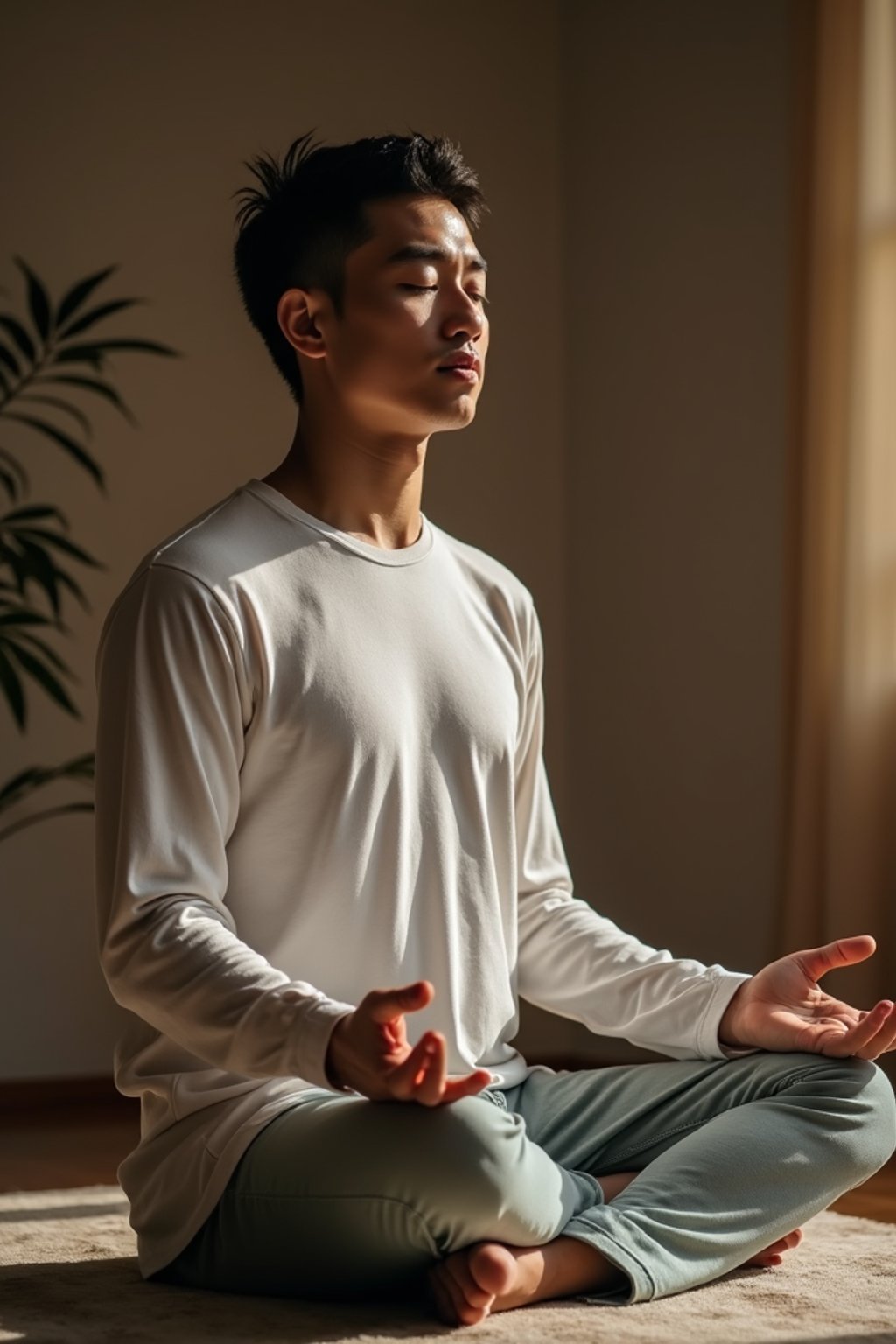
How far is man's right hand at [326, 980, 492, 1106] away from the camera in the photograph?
5.27 feet

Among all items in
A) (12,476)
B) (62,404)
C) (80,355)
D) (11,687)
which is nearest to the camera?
(11,687)

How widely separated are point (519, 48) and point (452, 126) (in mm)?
294

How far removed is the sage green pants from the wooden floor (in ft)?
2.17

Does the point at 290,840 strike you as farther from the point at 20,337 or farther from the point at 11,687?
the point at 20,337

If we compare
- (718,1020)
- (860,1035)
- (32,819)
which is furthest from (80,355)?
(860,1035)

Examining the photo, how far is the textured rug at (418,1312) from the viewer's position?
173cm

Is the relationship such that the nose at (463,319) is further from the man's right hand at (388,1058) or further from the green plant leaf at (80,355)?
the green plant leaf at (80,355)

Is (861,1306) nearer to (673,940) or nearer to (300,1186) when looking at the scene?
(300,1186)

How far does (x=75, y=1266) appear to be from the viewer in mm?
2152

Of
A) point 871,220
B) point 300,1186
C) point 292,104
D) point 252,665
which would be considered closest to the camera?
point 300,1186

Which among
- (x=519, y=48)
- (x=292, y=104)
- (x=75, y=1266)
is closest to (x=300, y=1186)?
(x=75, y=1266)

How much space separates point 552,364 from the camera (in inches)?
185

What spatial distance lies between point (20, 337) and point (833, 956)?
2217 mm

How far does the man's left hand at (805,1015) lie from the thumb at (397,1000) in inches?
24.3
